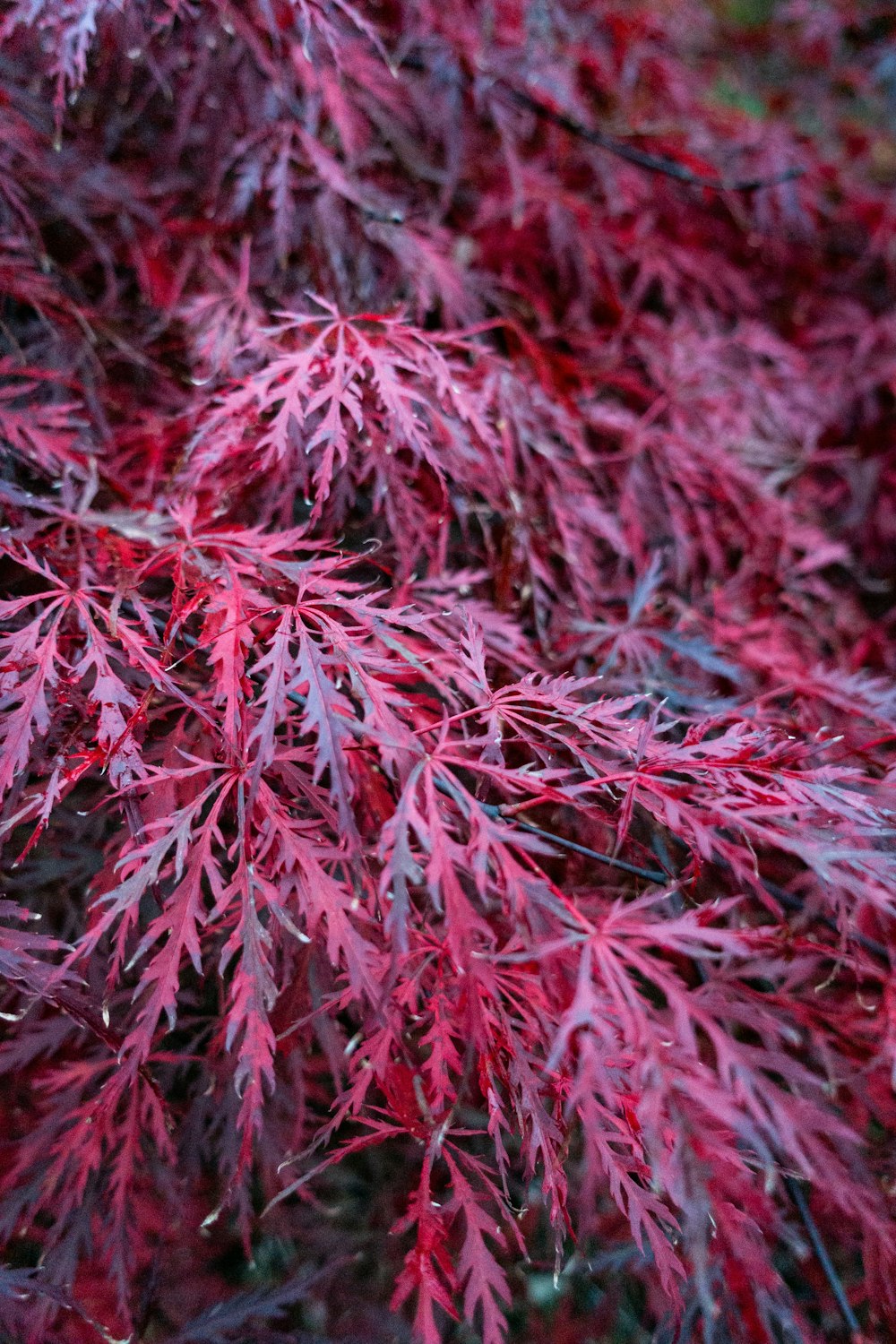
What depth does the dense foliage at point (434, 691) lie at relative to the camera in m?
0.67

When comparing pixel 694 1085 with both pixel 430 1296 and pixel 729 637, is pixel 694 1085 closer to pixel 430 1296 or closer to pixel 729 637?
pixel 430 1296

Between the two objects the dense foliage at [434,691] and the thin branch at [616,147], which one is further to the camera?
the thin branch at [616,147]

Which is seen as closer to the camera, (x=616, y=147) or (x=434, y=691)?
(x=434, y=691)

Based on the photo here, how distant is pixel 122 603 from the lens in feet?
2.93

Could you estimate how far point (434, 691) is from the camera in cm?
104

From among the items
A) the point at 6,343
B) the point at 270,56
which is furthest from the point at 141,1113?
the point at 270,56

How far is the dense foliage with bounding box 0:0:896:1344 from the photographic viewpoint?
2.21ft

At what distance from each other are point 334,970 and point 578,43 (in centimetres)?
153

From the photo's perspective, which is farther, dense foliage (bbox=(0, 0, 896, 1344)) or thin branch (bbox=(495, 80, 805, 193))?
thin branch (bbox=(495, 80, 805, 193))

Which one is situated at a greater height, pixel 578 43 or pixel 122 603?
pixel 578 43

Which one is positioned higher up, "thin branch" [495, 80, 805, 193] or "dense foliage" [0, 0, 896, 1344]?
"thin branch" [495, 80, 805, 193]

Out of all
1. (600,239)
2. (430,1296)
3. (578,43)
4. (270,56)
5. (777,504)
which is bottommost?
(430,1296)

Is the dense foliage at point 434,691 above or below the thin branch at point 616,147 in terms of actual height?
below

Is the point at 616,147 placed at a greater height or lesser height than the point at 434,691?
greater
